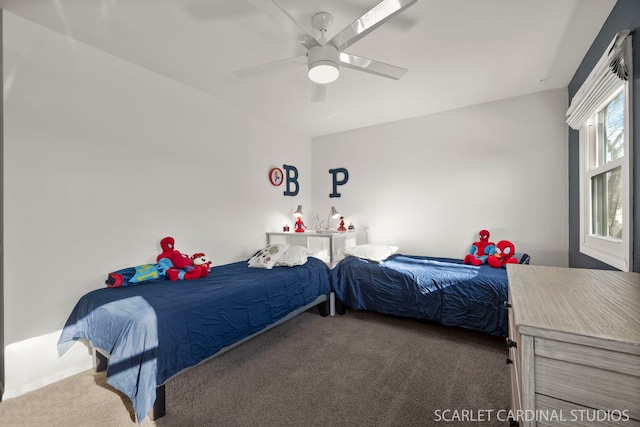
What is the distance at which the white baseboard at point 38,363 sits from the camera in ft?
5.88

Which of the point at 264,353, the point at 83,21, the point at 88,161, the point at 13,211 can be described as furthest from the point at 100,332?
the point at 83,21

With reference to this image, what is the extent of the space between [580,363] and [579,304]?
0.91 feet

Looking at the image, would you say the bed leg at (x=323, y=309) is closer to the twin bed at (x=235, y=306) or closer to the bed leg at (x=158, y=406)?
the twin bed at (x=235, y=306)

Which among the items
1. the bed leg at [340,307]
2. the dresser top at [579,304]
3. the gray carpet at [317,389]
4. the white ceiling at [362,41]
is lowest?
the gray carpet at [317,389]

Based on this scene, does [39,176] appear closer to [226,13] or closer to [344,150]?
[226,13]

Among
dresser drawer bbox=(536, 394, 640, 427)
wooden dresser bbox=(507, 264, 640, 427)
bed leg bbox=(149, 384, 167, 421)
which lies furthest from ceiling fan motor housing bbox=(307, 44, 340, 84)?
bed leg bbox=(149, 384, 167, 421)

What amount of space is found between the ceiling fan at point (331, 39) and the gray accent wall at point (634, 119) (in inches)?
47.8

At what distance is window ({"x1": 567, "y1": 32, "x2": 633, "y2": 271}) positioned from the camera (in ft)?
5.13

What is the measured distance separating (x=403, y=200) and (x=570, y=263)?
180cm

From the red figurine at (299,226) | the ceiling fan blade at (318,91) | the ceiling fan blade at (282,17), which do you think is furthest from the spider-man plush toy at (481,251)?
the ceiling fan blade at (282,17)

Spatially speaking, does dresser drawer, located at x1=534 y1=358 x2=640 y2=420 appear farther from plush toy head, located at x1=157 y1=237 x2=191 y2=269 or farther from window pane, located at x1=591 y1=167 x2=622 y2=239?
plush toy head, located at x1=157 y1=237 x2=191 y2=269

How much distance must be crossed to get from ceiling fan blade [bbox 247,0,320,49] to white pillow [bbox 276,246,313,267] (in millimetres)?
1911

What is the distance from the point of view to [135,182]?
8.00 ft

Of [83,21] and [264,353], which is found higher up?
[83,21]
